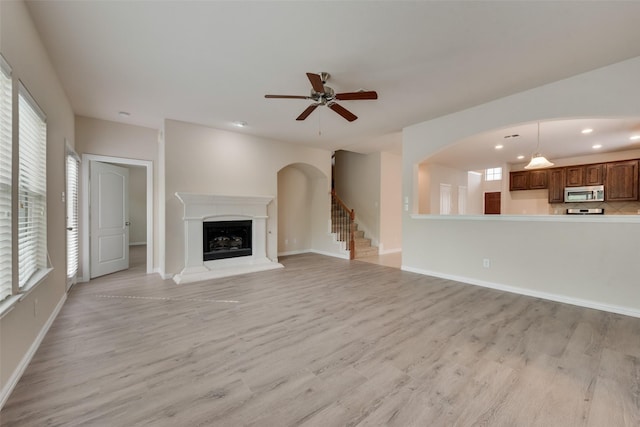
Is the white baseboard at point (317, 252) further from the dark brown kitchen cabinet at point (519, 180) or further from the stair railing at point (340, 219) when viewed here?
the dark brown kitchen cabinet at point (519, 180)

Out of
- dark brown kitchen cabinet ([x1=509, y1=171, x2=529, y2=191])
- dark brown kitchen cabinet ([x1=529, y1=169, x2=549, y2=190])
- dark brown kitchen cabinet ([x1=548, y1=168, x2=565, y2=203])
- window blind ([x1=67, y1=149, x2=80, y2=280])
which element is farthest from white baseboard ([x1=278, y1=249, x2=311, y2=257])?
dark brown kitchen cabinet ([x1=548, y1=168, x2=565, y2=203])

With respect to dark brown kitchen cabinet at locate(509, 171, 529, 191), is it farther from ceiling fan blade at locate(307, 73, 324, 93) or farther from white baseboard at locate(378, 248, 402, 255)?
ceiling fan blade at locate(307, 73, 324, 93)

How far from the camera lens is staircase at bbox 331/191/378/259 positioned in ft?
22.8

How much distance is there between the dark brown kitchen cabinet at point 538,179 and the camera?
7406 millimetres

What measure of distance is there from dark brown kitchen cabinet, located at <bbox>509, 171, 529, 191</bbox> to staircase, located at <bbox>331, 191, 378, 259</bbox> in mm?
4759

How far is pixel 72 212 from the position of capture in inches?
166

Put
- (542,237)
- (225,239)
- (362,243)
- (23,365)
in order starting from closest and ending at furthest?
(23,365), (542,237), (225,239), (362,243)

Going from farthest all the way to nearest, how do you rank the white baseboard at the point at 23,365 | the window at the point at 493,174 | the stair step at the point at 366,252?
the window at the point at 493,174 → the stair step at the point at 366,252 → the white baseboard at the point at 23,365

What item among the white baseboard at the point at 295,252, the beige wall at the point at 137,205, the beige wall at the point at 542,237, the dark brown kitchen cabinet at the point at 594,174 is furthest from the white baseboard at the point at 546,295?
the beige wall at the point at 137,205

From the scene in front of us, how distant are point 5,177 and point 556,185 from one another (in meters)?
10.2

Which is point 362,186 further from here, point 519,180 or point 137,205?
point 137,205

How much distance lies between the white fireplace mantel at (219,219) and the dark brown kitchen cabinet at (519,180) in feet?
24.4

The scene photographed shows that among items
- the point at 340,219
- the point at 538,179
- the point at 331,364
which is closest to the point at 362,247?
the point at 340,219

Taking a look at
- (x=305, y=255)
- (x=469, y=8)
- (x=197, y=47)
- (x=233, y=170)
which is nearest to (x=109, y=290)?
(x=233, y=170)
